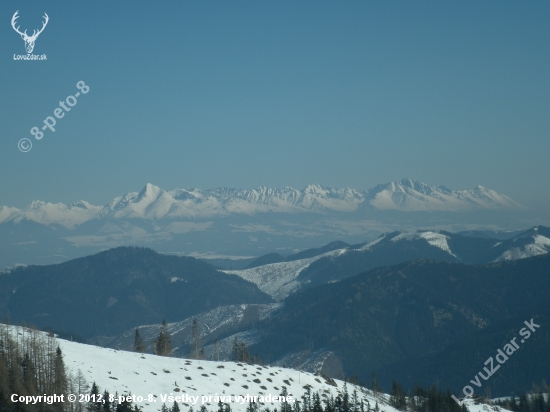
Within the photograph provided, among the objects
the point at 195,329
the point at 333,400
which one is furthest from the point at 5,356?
the point at 195,329

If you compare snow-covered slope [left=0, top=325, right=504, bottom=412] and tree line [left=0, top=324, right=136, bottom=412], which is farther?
snow-covered slope [left=0, top=325, right=504, bottom=412]

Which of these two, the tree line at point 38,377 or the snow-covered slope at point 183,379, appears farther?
the snow-covered slope at point 183,379

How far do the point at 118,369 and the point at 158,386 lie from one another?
28.5 feet

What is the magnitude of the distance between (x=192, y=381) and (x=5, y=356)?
33160 millimetres

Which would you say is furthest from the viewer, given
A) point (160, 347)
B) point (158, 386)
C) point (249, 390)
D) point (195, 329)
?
point (195, 329)

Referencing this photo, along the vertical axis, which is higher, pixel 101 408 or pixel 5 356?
pixel 5 356

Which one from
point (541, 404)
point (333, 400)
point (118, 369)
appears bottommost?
point (541, 404)

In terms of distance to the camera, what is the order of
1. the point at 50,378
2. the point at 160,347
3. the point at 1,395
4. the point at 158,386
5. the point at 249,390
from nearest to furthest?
the point at 1,395
the point at 50,378
the point at 158,386
the point at 249,390
the point at 160,347

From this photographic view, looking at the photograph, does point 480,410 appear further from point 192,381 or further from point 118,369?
point 118,369

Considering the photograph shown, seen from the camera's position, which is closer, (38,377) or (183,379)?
(38,377)

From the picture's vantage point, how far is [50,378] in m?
108

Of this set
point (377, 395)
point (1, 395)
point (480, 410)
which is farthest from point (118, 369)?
point (480, 410)

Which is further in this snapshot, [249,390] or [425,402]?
[425,402]

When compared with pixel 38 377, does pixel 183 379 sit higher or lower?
lower
